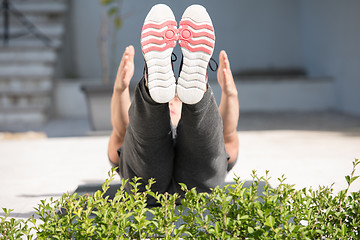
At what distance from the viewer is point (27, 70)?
6.05m

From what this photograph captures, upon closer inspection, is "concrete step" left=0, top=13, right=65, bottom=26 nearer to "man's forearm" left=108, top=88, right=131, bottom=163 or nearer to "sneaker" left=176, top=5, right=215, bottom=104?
"man's forearm" left=108, top=88, right=131, bottom=163

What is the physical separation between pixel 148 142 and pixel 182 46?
34 centimetres

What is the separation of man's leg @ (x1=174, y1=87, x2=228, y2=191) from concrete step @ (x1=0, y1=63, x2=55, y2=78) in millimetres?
4834

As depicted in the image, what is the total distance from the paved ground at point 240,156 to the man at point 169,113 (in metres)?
0.77

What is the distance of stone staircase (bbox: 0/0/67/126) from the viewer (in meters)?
6.00

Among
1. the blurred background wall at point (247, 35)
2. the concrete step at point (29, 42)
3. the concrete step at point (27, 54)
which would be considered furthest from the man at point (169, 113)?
the blurred background wall at point (247, 35)

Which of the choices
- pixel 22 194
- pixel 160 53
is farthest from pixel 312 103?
pixel 160 53

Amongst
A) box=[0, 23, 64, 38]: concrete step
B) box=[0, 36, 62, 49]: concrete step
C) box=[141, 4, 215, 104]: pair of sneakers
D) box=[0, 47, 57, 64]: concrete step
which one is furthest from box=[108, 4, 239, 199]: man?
box=[0, 23, 64, 38]: concrete step

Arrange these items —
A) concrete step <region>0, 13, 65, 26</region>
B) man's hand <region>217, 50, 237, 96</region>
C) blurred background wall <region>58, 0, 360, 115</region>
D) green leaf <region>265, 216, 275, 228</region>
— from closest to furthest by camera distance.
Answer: green leaf <region>265, 216, 275, 228</region> → man's hand <region>217, 50, 237, 96</region> → concrete step <region>0, 13, 65, 26</region> → blurred background wall <region>58, 0, 360, 115</region>

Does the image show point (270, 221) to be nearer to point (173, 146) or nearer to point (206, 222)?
point (206, 222)

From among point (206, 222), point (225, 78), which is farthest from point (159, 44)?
point (206, 222)

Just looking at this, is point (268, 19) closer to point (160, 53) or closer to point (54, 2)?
point (54, 2)

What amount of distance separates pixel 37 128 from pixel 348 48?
14.1ft

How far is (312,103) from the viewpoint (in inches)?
273
